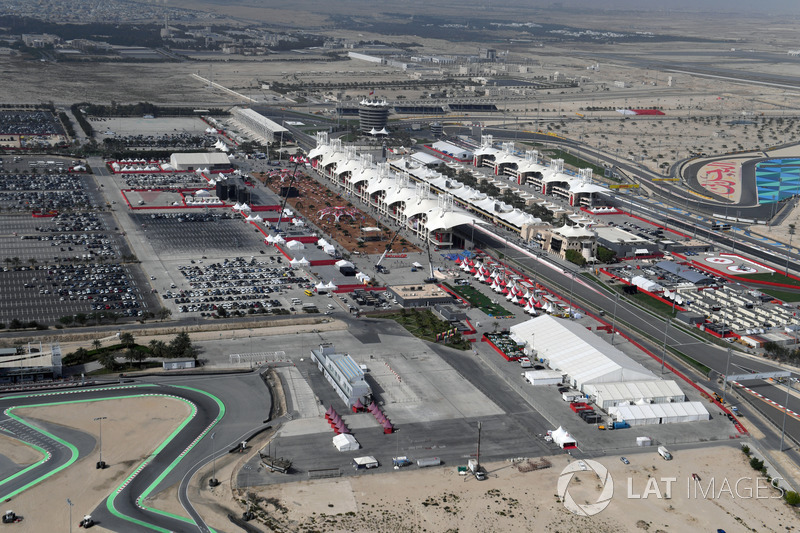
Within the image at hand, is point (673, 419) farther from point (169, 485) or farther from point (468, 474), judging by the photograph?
point (169, 485)

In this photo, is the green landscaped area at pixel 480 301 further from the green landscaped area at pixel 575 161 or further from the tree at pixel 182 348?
the green landscaped area at pixel 575 161

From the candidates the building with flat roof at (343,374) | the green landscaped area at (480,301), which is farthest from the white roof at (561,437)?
the green landscaped area at (480,301)

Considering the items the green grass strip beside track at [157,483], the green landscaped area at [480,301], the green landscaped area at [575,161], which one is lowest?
the green grass strip beside track at [157,483]

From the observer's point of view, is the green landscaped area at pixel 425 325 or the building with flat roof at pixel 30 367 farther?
the green landscaped area at pixel 425 325

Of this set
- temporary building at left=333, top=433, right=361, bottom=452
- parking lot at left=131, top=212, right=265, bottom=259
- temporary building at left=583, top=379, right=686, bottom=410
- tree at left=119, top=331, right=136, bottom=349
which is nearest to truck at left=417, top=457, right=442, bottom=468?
temporary building at left=333, top=433, right=361, bottom=452

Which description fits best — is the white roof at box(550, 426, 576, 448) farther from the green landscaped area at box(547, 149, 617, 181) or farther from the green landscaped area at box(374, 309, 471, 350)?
the green landscaped area at box(547, 149, 617, 181)

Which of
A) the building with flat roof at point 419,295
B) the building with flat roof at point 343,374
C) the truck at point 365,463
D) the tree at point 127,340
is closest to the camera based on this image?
the truck at point 365,463

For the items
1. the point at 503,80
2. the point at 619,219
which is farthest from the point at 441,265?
the point at 503,80
